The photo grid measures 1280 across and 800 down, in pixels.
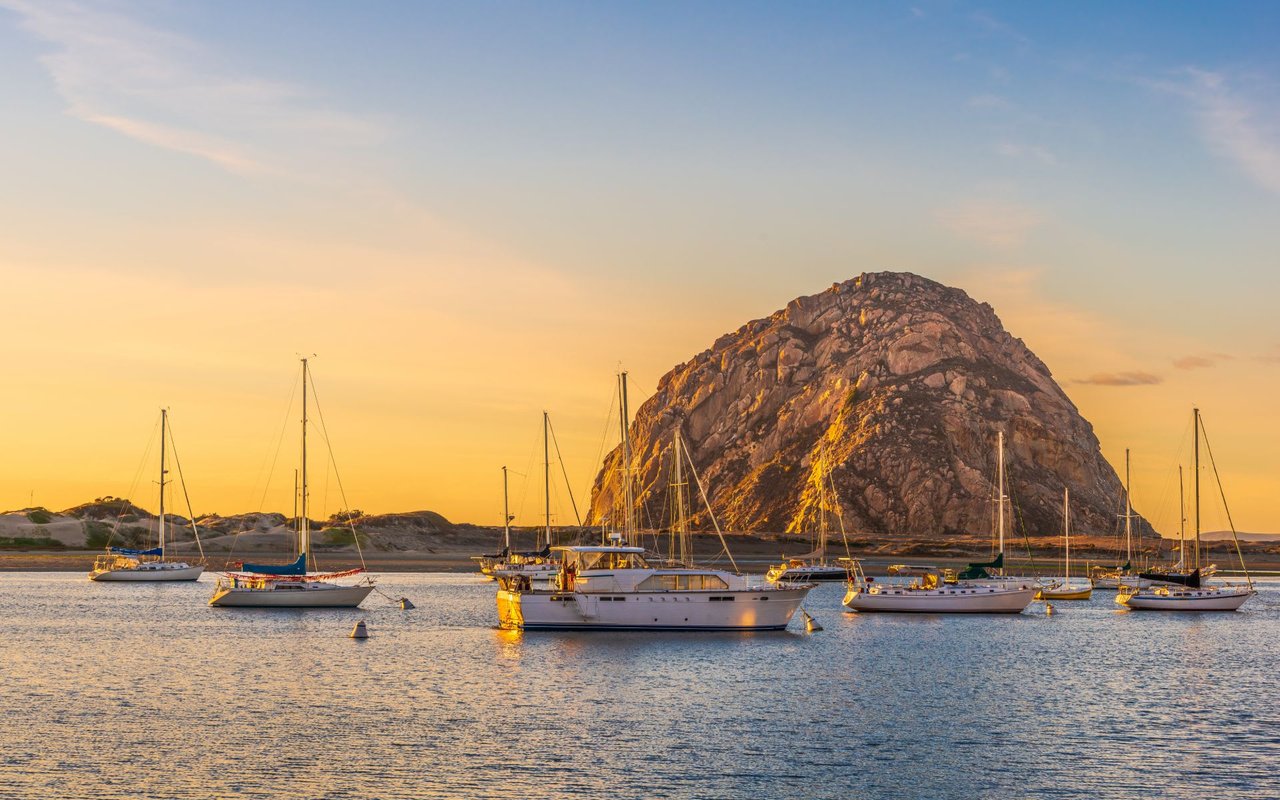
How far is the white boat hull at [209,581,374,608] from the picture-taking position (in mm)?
101375

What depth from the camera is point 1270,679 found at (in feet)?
201

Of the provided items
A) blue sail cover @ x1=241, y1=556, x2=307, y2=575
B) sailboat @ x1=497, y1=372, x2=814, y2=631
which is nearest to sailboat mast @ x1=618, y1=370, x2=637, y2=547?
sailboat @ x1=497, y1=372, x2=814, y2=631

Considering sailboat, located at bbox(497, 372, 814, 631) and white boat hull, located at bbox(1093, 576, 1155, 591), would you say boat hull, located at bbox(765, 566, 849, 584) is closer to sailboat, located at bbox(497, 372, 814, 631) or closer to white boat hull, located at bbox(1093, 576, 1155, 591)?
white boat hull, located at bbox(1093, 576, 1155, 591)

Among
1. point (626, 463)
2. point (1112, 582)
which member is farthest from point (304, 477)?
point (1112, 582)

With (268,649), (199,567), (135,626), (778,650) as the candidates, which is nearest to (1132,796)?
(778,650)

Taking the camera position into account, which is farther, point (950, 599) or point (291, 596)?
point (291, 596)

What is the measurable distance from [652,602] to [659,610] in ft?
2.19

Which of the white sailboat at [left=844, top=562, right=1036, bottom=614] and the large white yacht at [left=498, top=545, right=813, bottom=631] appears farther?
the white sailboat at [left=844, top=562, right=1036, bottom=614]

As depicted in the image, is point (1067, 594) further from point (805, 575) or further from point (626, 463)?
point (626, 463)

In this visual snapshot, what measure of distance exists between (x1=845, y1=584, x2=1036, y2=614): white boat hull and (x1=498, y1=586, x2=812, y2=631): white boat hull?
22.7m

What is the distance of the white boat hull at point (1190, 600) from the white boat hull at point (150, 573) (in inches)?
3792

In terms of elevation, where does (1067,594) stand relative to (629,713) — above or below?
below

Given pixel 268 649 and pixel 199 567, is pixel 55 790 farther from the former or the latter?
pixel 199 567

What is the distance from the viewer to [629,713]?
156 feet
